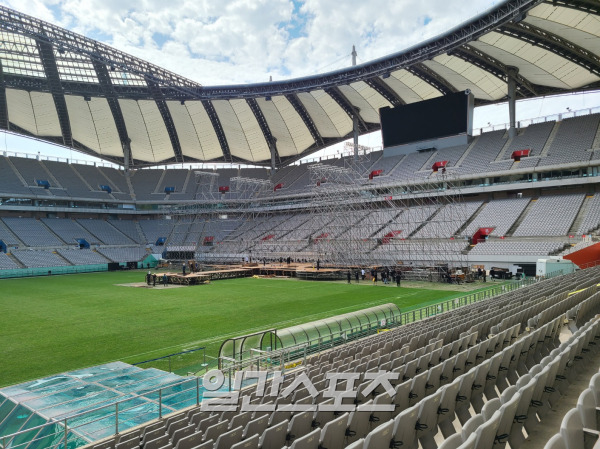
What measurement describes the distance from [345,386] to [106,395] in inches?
225

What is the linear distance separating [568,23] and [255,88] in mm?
30184

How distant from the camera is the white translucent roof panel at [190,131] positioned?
2024 inches

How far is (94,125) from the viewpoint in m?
53.8

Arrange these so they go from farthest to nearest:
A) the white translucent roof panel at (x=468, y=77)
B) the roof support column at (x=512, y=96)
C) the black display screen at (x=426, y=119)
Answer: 1. the black display screen at (x=426, y=119)
2. the roof support column at (x=512, y=96)
3. the white translucent roof panel at (x=468, y=77)

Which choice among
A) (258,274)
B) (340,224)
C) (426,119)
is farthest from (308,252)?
(426,119)

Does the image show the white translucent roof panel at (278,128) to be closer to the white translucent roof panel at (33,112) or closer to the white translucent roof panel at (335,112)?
the white translucent roof panel at (335,112)

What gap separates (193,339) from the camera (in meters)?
15.5

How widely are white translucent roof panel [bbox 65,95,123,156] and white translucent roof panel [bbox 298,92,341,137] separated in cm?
2456

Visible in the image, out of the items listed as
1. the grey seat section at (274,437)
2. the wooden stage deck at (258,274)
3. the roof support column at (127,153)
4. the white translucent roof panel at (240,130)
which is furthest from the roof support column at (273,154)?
the grey seat section at (274,437)

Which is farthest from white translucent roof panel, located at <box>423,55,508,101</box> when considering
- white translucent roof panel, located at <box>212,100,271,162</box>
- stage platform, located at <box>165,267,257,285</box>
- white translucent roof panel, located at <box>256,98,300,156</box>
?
stage platform, located at <box>165,267,257,285</box>

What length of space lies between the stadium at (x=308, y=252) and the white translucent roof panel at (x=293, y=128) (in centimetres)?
35

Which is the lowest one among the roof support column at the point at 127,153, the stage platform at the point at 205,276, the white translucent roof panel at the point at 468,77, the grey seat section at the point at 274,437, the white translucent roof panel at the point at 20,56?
the stage platform at the point at 205,276

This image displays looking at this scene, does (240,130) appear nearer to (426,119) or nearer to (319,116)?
(319,116)

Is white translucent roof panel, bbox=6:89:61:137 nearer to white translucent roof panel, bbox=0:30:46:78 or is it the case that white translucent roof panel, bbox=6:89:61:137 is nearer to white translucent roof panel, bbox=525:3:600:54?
white translucent roof panel, bbox=0:30:46:78
